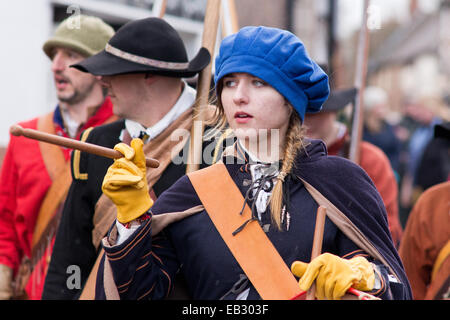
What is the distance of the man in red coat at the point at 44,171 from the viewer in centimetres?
542

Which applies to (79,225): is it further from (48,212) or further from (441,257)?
(441,257)

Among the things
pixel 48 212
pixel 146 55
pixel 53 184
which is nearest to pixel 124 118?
pixel 146 55

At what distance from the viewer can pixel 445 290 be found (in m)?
5.04

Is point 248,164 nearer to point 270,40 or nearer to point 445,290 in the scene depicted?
point 270,40

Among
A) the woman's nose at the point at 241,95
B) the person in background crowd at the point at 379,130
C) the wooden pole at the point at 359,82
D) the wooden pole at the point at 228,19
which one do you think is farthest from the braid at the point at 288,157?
the person in background crowd at the point at 379,130

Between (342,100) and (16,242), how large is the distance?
2.62m

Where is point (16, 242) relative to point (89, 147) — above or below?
below

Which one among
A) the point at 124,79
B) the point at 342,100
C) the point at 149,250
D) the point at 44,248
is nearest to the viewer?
the point at 149,250

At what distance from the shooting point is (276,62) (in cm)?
343

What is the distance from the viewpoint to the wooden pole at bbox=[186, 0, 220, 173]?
165 inches

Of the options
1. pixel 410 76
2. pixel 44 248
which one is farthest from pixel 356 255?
pixel 410 76

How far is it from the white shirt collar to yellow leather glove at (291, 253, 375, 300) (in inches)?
62.1

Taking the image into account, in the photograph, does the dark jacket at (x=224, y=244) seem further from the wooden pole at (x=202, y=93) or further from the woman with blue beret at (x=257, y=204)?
the wooden pole at (x=202, y=93)

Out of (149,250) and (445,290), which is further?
(445,290)
